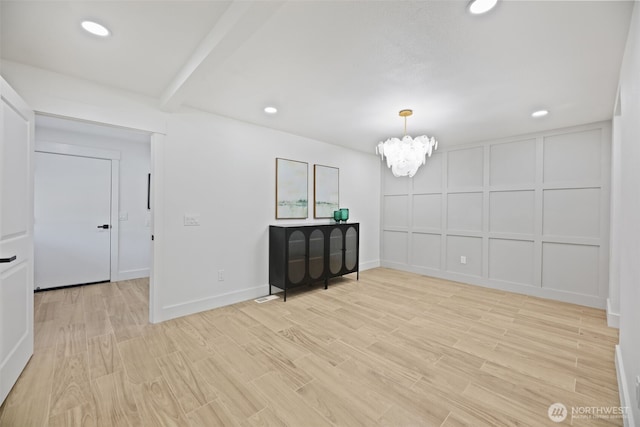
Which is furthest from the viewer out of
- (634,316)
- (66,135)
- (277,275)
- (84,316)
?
(66,135)

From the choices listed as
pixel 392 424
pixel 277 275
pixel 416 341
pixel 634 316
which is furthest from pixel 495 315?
pixel 277 275

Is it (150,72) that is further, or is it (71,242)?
(71,242)

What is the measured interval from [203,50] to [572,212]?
4.60 m

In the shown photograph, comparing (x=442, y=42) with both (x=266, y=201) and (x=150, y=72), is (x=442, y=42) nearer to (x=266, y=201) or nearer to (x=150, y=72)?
(x=150, y=72)

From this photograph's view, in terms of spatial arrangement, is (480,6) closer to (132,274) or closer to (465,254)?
(465,254)

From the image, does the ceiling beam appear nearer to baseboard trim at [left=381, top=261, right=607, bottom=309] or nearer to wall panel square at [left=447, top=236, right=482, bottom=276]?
wall panel square at [left=447, top=236, right=482, bottom=276]

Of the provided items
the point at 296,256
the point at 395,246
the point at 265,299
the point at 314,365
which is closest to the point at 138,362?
the point at 314,365

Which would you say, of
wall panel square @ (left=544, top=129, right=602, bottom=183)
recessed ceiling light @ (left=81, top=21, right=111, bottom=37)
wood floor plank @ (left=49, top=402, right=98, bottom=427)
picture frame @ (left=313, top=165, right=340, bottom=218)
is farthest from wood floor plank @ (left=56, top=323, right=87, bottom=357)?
wall panel square @ (left=544, top=129, right=602, bottom=183)

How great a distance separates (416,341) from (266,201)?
2.47 m

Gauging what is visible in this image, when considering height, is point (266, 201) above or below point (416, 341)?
above

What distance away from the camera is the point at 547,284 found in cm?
362

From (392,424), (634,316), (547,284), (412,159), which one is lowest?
(392,424)

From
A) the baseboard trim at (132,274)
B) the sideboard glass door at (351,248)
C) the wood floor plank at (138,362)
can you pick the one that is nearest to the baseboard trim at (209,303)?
the wood floor plank at (138,362)

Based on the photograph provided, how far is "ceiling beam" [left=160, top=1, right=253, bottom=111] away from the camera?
1.44m
